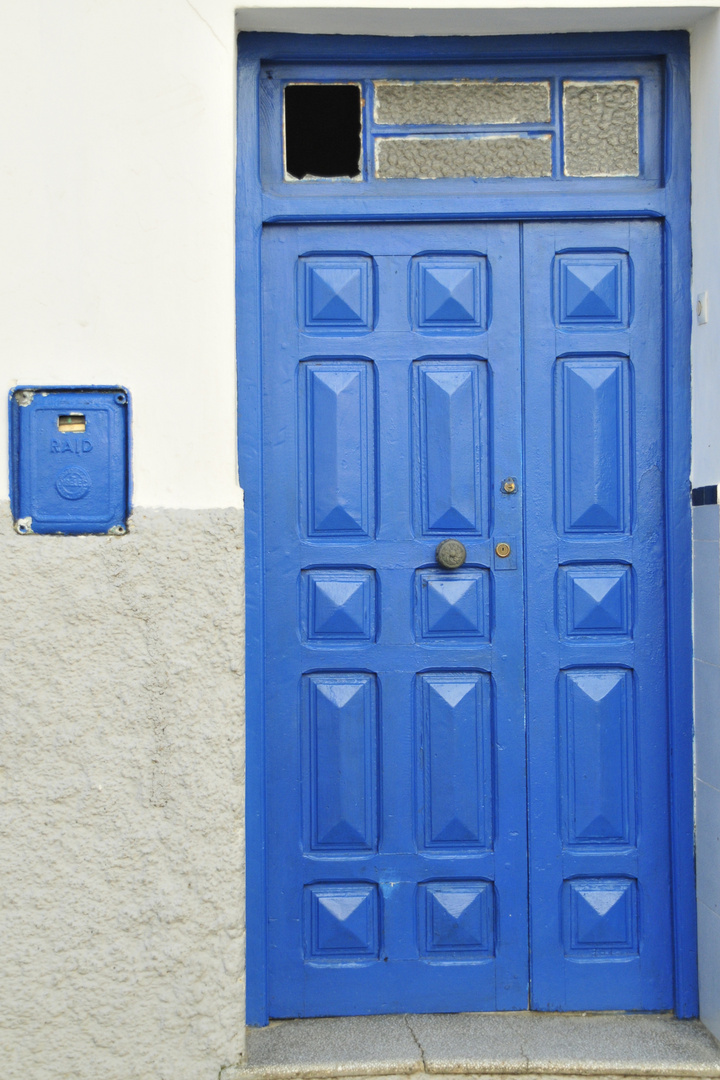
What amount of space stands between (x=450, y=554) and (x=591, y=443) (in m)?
0.56

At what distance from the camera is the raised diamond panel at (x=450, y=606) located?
2.70m

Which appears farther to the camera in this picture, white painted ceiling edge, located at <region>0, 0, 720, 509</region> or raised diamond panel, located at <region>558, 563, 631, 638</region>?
raised diamond panel, located at <region>558, 563, 631, 638</region>

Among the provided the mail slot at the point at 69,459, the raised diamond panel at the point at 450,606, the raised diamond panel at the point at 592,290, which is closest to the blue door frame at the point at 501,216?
the raised diamond panel at the point at 592,290

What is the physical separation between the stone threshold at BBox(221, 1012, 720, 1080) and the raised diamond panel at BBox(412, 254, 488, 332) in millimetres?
2111

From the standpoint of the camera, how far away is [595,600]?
271 centimetres

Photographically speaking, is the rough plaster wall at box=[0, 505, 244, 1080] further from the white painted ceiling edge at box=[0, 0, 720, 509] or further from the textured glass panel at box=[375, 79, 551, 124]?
the textured glass panel at box=[375, 79, 551, 124]

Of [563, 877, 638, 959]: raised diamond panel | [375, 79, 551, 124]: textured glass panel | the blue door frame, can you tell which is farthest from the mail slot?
[563, 877, 638, 959]: raised diamond panel

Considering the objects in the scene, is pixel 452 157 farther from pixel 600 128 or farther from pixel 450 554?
pixel 450 554

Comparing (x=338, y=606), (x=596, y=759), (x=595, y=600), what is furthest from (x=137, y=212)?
(x=596, y=759)

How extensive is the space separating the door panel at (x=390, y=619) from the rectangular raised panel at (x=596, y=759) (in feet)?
0.49

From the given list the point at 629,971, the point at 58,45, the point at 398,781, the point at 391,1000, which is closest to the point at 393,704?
the point at 398,781

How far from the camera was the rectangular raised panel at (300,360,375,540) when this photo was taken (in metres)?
2.67

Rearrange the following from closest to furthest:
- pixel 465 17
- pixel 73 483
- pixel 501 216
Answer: pixel 73 483 → pixel 465 17 → pixel 501 216

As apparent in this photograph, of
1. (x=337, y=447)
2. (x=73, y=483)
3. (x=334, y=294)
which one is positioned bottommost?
(x=73, y=483)
